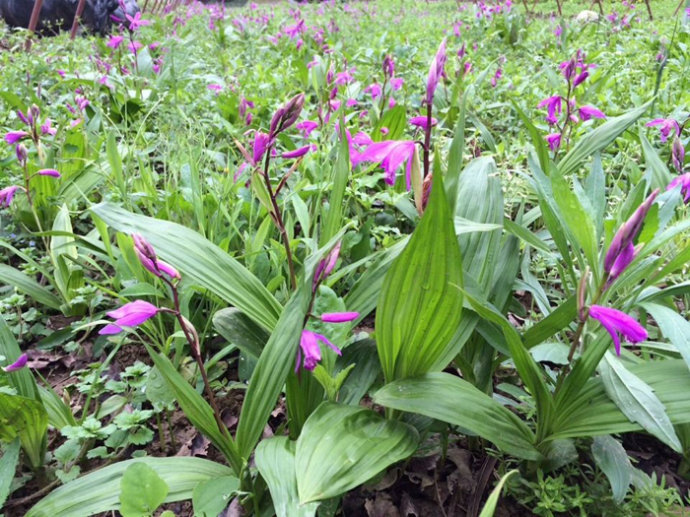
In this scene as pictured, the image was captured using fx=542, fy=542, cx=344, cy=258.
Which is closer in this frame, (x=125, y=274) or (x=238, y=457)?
(x=238, y=457)

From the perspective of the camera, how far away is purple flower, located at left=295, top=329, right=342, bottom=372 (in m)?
1.05

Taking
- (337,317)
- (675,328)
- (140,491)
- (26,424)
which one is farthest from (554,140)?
Result: (26,424)

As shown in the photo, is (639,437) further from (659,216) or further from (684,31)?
(684,31)

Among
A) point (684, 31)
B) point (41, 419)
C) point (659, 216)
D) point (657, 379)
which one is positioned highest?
point (684, 31)

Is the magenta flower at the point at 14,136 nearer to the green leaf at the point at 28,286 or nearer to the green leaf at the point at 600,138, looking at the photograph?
the green leaf at the point at 28,286

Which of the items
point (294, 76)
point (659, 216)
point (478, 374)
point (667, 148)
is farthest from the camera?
point (294, 76)

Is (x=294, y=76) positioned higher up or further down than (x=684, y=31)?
further down

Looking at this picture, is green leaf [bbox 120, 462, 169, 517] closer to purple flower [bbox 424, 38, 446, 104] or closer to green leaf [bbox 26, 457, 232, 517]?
green leaf [bbox 26, 457, 232, 517]

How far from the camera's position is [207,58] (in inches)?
226

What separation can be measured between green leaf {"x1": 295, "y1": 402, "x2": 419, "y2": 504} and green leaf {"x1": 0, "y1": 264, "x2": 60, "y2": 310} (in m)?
1.32

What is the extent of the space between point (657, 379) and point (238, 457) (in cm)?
88

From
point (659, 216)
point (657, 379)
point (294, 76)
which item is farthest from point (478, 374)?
point (294, 76)

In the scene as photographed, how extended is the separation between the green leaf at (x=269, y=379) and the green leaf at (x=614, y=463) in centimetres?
69

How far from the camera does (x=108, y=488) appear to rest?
43.8 inches
